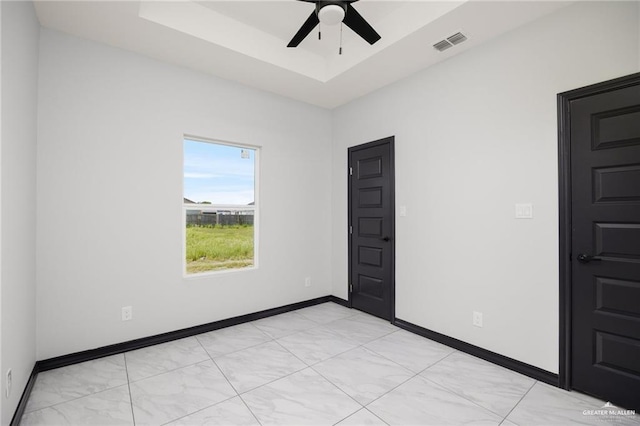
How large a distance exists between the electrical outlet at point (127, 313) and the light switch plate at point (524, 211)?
3713 mm

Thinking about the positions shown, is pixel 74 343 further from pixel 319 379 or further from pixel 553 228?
pixel 553 228

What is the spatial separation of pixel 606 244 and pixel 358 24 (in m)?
2.43

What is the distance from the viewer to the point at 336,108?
449cm

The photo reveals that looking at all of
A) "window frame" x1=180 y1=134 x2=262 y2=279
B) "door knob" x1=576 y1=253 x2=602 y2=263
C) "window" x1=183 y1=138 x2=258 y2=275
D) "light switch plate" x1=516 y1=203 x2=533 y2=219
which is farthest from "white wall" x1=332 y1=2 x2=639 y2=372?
"window" x1=183 y1=138 x2=258 y2=275

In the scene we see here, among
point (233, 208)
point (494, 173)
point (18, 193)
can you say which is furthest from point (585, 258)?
point (18, 193)

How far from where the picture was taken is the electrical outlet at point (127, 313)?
2830 millimetres

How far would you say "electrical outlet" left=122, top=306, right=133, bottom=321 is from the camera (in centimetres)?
283

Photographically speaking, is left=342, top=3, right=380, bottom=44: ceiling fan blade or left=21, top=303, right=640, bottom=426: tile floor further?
left=342, top=3, right=380, bottom=44: ceiling fan blade

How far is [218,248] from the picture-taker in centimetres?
363

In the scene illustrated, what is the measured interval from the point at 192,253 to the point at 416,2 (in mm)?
3409

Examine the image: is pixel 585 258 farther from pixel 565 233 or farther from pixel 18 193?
pixel 18 193

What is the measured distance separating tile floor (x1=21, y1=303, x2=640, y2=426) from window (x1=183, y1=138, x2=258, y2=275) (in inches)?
38.6

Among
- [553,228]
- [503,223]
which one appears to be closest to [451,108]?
[503,223]

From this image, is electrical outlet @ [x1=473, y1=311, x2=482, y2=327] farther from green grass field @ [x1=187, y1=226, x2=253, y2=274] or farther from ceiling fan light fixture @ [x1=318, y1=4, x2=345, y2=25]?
ceiling fan light fixture @ [x1=318, y1=4, x2=345, y2=25]
